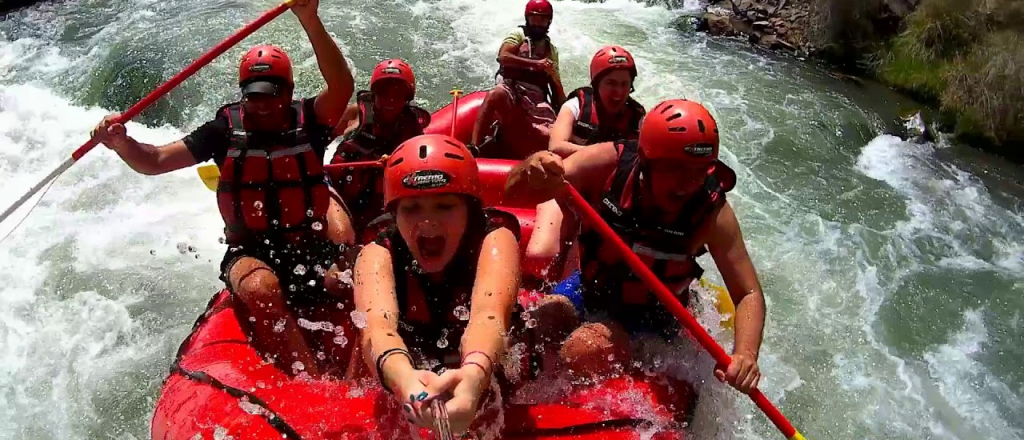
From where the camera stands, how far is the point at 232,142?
3.55 metres

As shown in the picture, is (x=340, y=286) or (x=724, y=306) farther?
(x=724, y=306)

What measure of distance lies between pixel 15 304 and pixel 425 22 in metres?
7.29

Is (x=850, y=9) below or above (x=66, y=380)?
above

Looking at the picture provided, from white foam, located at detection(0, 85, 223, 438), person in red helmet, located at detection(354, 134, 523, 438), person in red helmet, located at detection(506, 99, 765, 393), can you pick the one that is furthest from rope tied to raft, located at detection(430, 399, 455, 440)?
white foam, located at detection(0, 85, 223, 438)

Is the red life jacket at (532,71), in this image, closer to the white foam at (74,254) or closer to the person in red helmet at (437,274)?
the white foam at (74,254)

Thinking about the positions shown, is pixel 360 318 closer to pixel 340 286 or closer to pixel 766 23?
pixel 340 286

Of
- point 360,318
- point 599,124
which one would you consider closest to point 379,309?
point 360,318

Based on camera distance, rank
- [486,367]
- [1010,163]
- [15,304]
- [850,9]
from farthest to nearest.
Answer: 1. [850,9]
2. [1010,163]
3. [15,304]
4. [486,367]

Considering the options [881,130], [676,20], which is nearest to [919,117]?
[881,130]

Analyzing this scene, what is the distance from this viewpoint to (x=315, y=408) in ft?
8.89

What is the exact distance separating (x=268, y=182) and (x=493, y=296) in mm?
1581

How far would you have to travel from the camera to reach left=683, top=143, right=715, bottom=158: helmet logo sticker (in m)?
2.77

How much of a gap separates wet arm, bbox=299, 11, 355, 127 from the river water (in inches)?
67.3

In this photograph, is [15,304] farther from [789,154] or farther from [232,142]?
[789,154]
